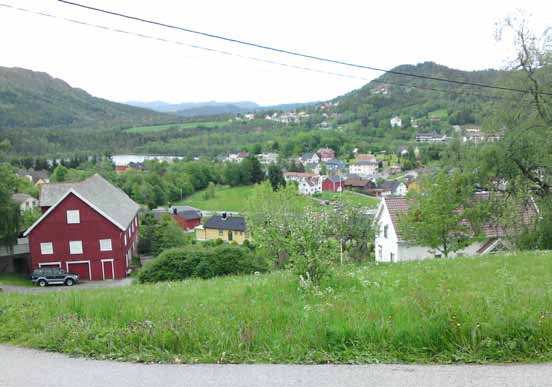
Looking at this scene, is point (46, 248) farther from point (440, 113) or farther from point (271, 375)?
point (440, 113)

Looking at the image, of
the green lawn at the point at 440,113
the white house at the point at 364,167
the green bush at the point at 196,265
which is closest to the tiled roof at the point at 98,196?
the green bush at the point at 196,265

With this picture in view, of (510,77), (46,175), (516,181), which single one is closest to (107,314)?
(516,181)

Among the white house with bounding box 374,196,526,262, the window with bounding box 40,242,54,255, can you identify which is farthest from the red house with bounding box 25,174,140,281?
the white house with bounding box 374,196,526,262

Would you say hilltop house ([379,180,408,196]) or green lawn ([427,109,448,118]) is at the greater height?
green lawn ([427,109,448,118])

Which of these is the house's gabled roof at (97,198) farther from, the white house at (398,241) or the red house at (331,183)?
the red house at (331,183)

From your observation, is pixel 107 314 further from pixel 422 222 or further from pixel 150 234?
pixel 150 234

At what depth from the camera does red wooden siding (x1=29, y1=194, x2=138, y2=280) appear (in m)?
32.4

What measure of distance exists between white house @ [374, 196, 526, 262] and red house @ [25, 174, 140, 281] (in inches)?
705

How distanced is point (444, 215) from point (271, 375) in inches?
643

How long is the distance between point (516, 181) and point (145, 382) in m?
20.2

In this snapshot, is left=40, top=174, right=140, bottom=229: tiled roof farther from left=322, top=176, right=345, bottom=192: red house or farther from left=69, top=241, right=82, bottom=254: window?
left=322, top=176, right=345, bottom=192: red house

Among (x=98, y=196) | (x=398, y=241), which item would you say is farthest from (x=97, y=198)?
(x=398, y=241)

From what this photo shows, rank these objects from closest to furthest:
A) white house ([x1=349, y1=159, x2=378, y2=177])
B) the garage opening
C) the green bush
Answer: the green bush, the garage opening, white house ([x1=349, y1=159, x2=378, y2=177])

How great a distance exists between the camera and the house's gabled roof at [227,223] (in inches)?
2344
